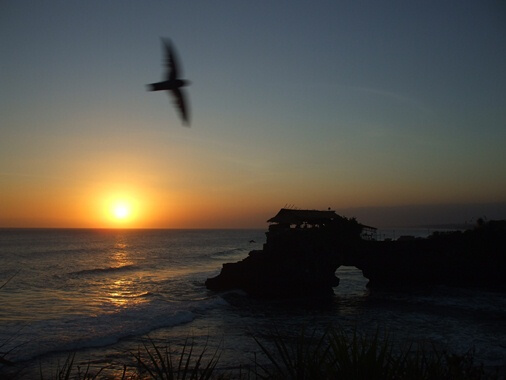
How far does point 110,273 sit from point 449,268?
41.3 meters

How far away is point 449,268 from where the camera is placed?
39.5 meters

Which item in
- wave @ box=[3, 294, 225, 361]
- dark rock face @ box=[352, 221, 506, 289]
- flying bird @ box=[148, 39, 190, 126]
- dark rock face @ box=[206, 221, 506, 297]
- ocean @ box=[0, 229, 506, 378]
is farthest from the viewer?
dark rock face @ box=[352, 221, 506, 289]

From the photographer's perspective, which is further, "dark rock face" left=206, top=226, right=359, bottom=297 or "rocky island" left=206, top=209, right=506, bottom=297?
"rocky island" left=206, top=209, right=506, bottom=297

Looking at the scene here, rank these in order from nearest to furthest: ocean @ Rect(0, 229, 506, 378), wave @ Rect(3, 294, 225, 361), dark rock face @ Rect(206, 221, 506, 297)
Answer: ocean @ Rect(0, 229, 506, 378)
wave @ Rect(3, 294, 225, 361)
dark rock face @ Rect(206, 221, 506, 297)

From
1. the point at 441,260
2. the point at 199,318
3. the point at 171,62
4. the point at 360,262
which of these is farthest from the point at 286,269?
the point at 171,62

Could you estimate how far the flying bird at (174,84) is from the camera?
4949 millimetres

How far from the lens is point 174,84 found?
521cm

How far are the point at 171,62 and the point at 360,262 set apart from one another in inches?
1536

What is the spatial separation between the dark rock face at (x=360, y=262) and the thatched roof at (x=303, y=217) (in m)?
3.30

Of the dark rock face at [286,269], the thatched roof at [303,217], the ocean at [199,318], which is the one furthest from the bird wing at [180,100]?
the thatched roof at [303,217]

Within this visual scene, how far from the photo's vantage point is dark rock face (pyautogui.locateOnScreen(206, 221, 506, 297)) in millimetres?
35375

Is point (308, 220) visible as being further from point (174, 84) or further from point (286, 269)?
point (174, 84)

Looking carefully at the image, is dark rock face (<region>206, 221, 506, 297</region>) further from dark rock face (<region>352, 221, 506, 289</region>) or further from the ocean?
the ocean

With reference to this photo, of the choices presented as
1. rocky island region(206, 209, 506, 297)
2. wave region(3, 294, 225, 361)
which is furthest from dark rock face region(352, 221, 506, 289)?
wave region(3, 294, 225, 361)
